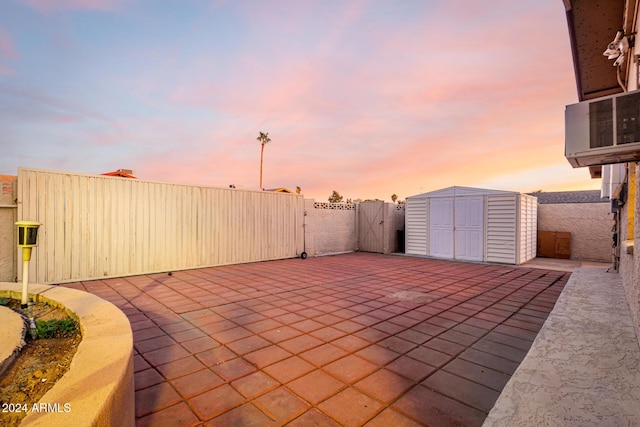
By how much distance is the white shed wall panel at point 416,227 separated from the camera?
1012cm

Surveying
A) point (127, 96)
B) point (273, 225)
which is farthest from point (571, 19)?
point (127, 96)

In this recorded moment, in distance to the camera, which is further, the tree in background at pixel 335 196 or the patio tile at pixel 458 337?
the tree in background at pixel 335 196

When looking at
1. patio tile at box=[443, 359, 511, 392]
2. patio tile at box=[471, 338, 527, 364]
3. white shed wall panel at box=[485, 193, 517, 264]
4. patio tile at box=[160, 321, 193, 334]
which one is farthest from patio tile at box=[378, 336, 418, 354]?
white shed wall panel at box=[485, 193, 517, 264]

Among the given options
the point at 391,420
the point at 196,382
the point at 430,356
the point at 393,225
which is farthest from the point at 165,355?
the point at 393,225

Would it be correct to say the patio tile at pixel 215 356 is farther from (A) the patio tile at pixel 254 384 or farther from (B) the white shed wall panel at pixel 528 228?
(B) the white shed wall panel at pixel 528 228

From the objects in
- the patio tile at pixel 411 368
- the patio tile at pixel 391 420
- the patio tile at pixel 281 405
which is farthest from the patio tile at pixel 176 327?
the patio tile at pixel 391 420

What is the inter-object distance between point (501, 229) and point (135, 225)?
10.0 m

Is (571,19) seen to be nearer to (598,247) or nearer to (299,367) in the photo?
(299,367)

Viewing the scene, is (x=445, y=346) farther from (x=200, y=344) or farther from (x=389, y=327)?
(x=200, y=344)

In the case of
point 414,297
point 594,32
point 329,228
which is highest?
point 594,32

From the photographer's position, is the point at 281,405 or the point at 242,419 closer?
the point at 242,419

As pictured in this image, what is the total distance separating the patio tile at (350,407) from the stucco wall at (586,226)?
11432 mm

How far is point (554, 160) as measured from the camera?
905 cm

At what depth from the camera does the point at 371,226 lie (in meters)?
11.7
